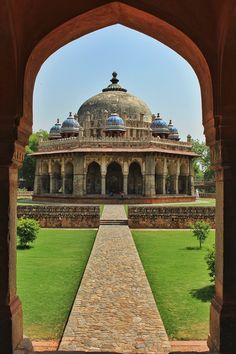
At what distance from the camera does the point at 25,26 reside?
13.9 feet

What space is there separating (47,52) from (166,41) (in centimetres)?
142

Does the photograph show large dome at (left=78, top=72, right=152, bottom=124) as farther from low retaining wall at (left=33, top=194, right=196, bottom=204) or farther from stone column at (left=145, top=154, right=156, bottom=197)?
low retaining wall at (left=33, top=194, right=196, bottom=204)

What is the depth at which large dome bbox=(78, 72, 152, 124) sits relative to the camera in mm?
40562

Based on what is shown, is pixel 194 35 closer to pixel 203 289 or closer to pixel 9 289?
pixel 9 289

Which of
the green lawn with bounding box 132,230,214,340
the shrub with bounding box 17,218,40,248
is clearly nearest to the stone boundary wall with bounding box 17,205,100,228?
the green lawn with bounding box 132,230,214,340

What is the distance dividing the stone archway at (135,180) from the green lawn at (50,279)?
19.3m

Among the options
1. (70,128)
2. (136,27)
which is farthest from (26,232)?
(70,128)

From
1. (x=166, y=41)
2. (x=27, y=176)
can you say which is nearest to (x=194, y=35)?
(x=166, y=41)

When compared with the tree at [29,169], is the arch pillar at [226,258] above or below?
below

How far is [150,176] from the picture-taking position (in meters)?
30.8

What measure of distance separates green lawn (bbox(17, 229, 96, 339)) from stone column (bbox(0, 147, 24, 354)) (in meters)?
1.75

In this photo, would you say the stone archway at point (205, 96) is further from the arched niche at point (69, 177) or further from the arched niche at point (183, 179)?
the arched niche at point (183, 179)

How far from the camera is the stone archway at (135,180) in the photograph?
3378 centimetres

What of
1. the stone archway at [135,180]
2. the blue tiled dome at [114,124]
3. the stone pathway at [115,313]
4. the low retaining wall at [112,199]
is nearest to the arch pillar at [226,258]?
the stone pathway at [115,313]
